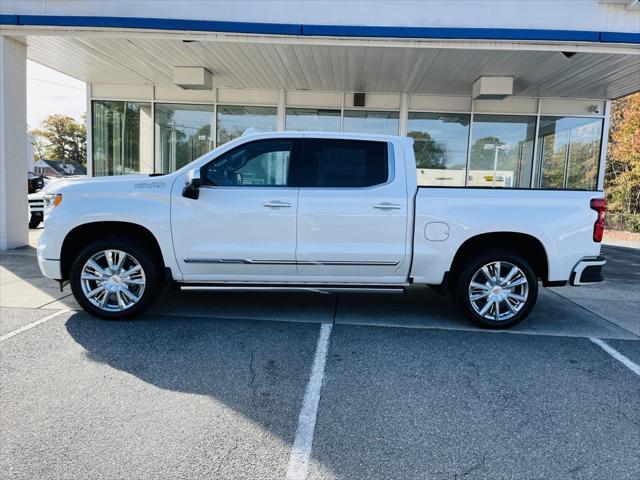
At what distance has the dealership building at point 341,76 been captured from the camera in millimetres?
8617

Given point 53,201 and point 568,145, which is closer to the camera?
point 53,201

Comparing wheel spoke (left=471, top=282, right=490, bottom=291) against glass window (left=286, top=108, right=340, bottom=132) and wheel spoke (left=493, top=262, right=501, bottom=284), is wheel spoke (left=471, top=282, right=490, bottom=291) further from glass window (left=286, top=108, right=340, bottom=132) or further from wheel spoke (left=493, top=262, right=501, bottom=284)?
glass window (left=286, top=108, right=340, bottom=132)

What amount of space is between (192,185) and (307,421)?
106 inches

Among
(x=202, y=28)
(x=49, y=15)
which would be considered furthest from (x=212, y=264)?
(x=49, y=15)

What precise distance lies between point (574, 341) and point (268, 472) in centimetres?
373

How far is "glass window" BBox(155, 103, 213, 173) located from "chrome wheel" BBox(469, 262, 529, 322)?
9678mm

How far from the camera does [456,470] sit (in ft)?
8.99

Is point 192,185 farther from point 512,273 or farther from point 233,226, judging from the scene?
point 512,273

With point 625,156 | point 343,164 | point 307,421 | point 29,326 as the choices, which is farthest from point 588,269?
point 625,156

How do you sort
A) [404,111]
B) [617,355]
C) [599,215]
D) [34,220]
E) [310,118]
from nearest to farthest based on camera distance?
[617,355], [599,215], [404,111], [310,118], [34,220]

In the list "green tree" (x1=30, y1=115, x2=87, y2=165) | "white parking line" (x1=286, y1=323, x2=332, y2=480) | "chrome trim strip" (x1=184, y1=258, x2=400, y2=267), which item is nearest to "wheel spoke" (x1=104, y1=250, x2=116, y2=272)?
"chrome trim strip" (x1=184, y1=258, x2=400, y2=267)

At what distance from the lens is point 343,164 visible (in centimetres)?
529

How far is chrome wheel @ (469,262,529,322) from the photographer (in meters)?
5.20

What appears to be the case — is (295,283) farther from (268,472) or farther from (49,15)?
(49,15)
